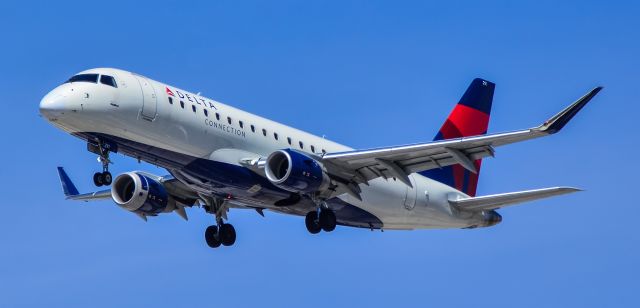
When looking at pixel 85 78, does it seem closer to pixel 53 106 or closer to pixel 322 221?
pixel 53 106

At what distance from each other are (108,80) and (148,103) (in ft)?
5.05

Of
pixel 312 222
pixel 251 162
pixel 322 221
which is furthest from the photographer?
pixel 312 222

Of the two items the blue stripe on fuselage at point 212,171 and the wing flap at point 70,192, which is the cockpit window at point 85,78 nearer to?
the blue stripe on fuselage at point 212,171

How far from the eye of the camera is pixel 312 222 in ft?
151

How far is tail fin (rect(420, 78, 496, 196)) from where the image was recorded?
5322 centimetres

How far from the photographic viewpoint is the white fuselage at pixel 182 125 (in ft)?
137

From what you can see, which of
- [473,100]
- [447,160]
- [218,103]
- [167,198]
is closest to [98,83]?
[218,103]

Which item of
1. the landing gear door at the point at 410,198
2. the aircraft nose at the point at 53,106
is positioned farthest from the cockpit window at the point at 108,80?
the landing gear door at the point at 410,198

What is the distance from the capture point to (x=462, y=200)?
1946 inches

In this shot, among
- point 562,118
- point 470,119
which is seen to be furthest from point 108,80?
point 470,119

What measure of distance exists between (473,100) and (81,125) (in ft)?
65.4

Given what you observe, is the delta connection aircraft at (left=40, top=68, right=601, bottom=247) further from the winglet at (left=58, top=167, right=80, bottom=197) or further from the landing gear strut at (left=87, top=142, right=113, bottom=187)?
the winglet at (left=58, top=167, right=80, bottom=197)

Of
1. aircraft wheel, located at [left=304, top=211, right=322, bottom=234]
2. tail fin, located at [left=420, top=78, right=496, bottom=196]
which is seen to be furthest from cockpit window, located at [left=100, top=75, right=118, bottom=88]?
tail fin, located at [left=420, top=78, right=496, bottom=196]

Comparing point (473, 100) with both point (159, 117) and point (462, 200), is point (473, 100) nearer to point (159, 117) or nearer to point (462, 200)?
point (462, 200)
